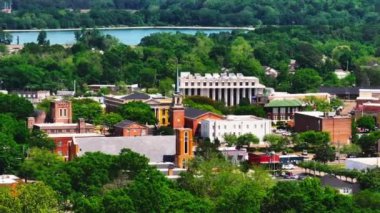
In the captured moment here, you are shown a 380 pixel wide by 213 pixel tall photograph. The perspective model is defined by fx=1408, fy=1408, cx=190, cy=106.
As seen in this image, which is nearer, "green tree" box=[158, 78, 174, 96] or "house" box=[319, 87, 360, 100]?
"green tree" box=[158, 78, 174, 96]

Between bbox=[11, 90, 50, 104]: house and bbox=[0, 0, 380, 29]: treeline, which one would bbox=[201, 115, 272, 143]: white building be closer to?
bbox=[11, 90, 50, 104]: house

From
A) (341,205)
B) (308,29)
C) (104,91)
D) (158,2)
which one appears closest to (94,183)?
(341,205)

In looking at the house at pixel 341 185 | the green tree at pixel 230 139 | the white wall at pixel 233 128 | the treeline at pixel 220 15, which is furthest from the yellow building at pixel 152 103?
the treeline at pixel 220 15

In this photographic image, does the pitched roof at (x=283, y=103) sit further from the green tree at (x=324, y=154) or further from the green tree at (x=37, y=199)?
the green tree at (x=37, y=199)

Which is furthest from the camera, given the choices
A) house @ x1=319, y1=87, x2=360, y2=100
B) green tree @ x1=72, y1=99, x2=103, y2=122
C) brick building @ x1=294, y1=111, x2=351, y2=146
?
house @ x1=319, y1=87, x2=360, y2=100

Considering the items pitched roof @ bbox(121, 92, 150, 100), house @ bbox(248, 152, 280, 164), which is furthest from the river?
house @ bbox(248, 152, 280, 164)

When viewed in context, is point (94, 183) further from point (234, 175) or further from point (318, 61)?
point (318, 61)
